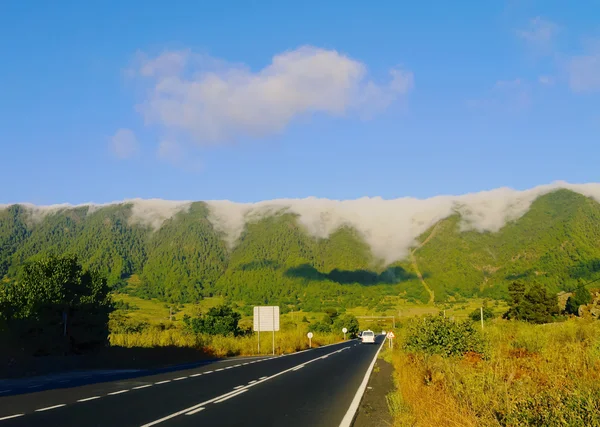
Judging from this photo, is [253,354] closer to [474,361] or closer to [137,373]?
[137,373]

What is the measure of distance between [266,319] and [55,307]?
78.6ft

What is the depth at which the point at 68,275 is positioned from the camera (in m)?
33.2

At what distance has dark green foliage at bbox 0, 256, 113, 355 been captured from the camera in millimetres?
29250

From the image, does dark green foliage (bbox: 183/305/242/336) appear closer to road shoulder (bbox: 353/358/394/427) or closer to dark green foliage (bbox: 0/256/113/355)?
dark green foliage (bbox: 0/256/113/355)

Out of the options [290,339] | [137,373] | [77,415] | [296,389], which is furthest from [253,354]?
[77,415]

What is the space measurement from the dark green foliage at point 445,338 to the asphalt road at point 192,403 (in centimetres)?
318

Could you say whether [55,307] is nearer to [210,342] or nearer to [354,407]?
[210,342]

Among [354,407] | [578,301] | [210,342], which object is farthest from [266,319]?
[578,301]

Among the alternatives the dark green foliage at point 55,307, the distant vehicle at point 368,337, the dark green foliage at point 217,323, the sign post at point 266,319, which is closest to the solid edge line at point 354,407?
the dark green foliage at point 55,307

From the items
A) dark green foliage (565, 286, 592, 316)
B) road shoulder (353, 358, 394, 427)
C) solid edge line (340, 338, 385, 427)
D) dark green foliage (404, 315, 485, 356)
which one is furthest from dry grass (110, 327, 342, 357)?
dark green foliage (565, 286, 592, 316)

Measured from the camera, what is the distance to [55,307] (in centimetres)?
3094

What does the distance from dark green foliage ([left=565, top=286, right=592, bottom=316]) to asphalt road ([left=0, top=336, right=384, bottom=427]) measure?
54.7m

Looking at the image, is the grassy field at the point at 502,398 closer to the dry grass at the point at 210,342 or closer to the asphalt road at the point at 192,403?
the asphalt road at the point at 192,403

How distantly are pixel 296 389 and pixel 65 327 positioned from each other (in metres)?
17.5
